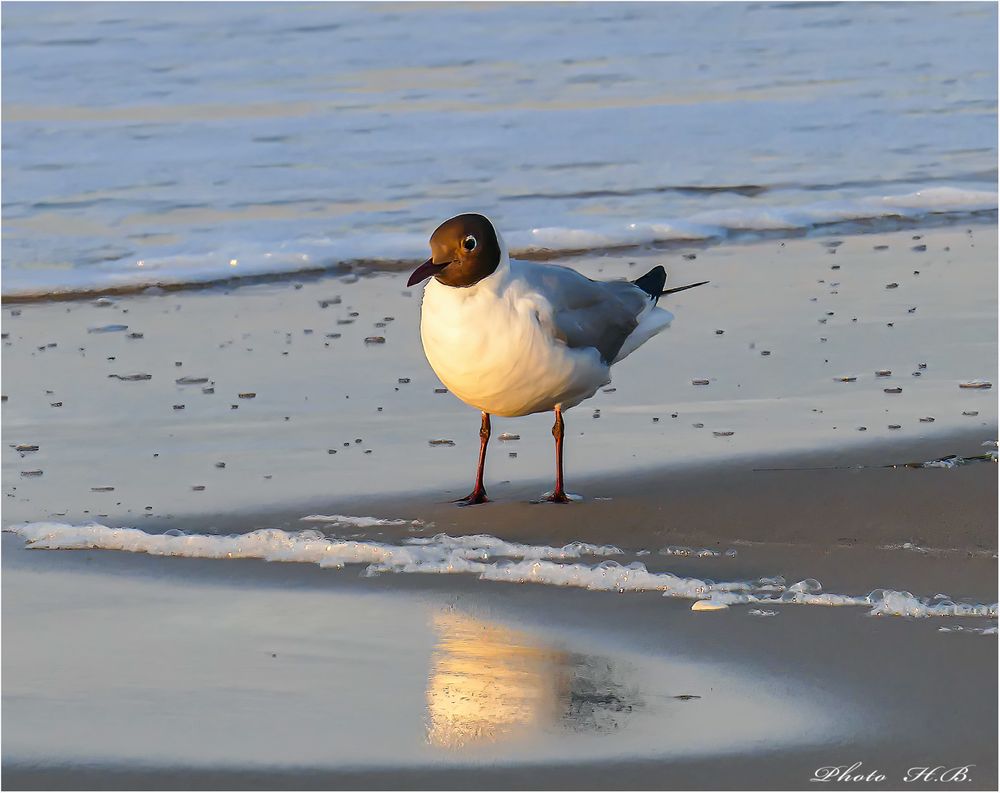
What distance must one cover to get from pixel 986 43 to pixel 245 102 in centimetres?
773

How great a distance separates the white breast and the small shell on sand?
129 centimetres

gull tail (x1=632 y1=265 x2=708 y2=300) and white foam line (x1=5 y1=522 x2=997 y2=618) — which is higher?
gull tail (x1=632 y1=265 x2=708 y2=300)

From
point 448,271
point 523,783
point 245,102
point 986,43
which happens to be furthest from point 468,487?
point 986,43

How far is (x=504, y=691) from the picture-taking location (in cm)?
430

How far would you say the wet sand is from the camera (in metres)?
4.04

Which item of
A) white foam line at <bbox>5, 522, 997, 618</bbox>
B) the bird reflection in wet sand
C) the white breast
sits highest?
the white breast

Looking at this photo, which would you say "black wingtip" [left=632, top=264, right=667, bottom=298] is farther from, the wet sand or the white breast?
the white breast

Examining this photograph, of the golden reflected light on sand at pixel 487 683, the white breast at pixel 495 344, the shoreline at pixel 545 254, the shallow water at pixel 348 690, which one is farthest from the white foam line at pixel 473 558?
the shoreline at pixel 545 254

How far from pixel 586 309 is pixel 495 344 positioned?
54 centimetres

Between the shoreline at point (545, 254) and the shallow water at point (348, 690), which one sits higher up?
the shoreline at point (545, 254)

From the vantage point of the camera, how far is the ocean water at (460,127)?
36.7 ft

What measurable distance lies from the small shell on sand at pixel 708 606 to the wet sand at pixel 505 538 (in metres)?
0.07

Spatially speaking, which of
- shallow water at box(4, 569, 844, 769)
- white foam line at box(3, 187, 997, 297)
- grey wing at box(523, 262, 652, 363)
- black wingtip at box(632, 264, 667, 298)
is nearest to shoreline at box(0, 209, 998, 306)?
white foam line at box(3, 187, 997, 297)

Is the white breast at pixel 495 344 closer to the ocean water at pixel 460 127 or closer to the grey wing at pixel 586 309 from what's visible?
the grey wing at pixel 586 309
